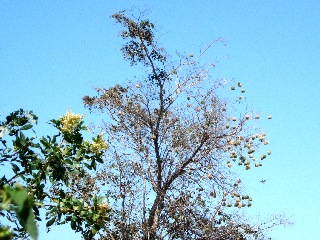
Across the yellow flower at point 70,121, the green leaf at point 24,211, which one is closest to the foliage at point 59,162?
the yellow flower at point 70,121

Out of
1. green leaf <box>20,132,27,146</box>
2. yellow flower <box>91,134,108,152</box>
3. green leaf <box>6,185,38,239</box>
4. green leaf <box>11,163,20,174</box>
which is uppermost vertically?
yellow flower <box>91,134,108,152</box>

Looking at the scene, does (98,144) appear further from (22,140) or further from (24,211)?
(24,211)

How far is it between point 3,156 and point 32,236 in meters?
3.99

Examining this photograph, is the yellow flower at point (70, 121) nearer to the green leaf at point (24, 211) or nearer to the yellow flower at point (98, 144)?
the yellow flower at point (98, 144)

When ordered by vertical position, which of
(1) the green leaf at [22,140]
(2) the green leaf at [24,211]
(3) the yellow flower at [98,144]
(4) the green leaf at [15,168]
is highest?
(3) the yellow flower at [98,144]

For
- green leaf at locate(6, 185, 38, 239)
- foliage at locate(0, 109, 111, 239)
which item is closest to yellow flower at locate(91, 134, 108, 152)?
foliage at locate(0, 109, 111, 239)

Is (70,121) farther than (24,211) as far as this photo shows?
Yes

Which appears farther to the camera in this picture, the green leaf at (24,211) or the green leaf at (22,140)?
the green leaf at (22,140)

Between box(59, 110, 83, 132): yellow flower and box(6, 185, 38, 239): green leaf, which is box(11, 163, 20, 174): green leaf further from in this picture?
box(6, 185, 38, 239): green leaf

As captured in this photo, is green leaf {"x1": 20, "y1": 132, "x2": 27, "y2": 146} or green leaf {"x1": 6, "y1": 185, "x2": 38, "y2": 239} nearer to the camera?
green leaf {"x1": 6, "y1": 185, "x2": 38, "y2": 239}

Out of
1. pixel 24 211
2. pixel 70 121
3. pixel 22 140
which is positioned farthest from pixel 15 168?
pixel 24 211

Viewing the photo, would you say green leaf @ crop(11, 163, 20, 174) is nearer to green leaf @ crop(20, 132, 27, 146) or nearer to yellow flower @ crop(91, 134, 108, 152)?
green leaf @ crop(20, 132, 27, 146)

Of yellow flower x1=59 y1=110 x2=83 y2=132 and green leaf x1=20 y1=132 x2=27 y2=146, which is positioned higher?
yellow flower x1=59 y1=110 x2=83 y2=132

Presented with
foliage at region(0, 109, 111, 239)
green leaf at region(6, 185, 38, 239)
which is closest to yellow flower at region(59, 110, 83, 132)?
foliage at region(0, 109, 111, 239)
